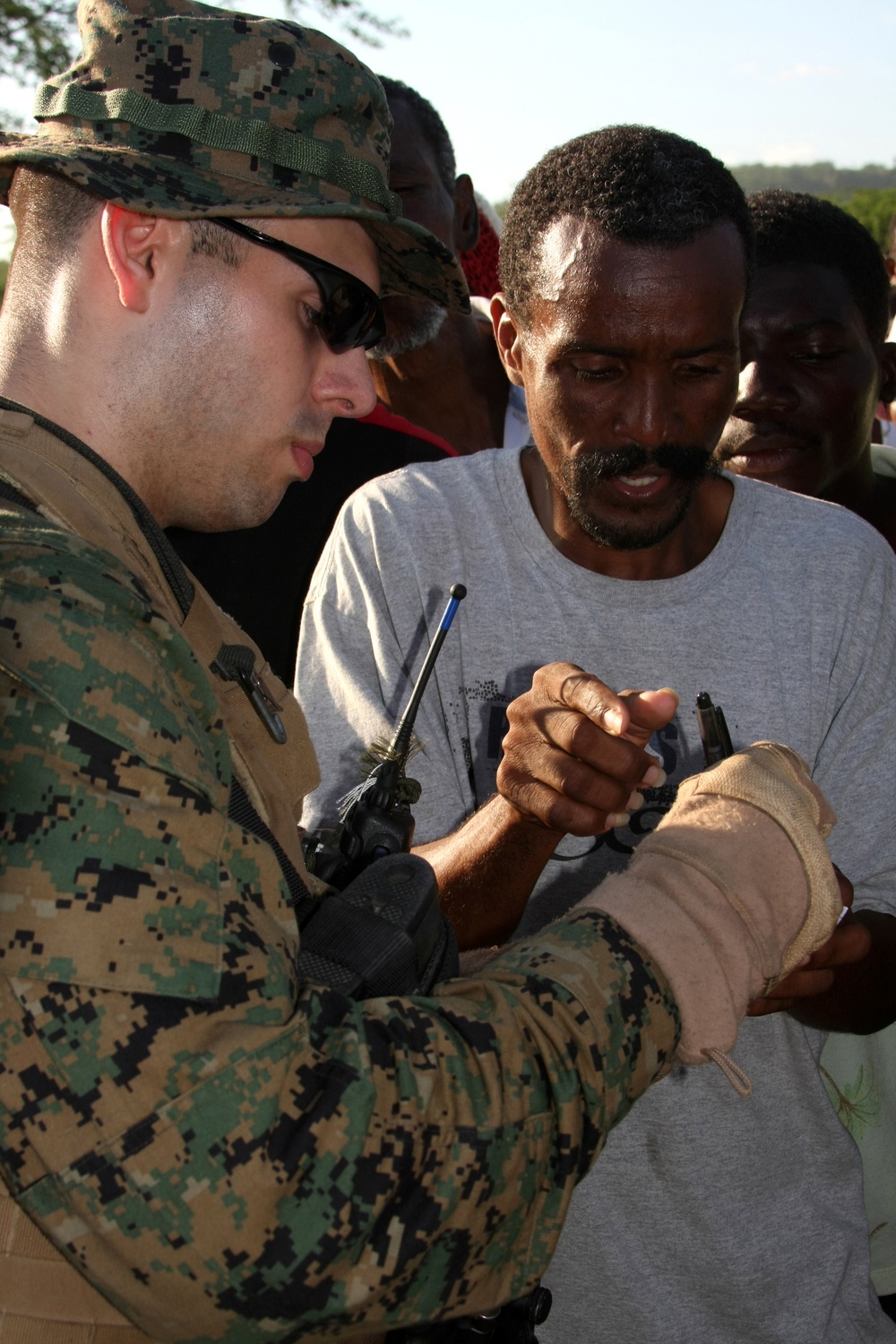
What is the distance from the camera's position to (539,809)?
193cm

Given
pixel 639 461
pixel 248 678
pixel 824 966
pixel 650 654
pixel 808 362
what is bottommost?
pixel 824 966

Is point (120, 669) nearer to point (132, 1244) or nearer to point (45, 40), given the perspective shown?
point (132, 1244)

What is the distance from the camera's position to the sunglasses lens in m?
1.75

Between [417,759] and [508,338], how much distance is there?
104 centimetres

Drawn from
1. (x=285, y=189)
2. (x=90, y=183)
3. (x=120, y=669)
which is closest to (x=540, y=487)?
(x=285, y=189)

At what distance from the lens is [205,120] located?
165cm

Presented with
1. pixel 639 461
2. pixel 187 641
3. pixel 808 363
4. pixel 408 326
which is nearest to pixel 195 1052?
pixel 187 641

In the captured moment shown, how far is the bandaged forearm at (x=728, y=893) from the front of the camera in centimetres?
141

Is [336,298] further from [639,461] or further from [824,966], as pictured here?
[824,966]

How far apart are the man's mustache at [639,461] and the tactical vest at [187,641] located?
0.89 m

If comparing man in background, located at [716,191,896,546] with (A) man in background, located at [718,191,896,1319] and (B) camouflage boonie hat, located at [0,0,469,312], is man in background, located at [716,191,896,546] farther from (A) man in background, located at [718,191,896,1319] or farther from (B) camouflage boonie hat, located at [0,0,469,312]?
(B) camouflage boonie hat, located at [0,0,469,312]

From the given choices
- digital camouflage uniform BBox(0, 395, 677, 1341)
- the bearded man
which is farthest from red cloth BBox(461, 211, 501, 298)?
digital camouflage uniform BBox(0, 395, 677, 1341)

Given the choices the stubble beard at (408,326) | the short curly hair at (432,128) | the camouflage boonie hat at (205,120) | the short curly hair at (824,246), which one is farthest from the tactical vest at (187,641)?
the short curly hair at (432,128)

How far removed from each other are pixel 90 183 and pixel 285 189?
11.9 inches
